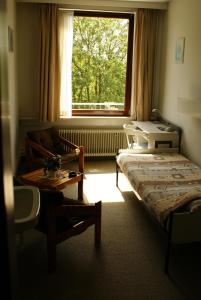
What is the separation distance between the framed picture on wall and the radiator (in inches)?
58.2

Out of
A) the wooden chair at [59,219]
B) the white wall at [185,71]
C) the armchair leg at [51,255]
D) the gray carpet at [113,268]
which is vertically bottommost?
the gray carpet at [113,268]

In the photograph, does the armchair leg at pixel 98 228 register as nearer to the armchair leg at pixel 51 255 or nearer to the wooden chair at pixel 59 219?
the wooden chair at pixel 59 219

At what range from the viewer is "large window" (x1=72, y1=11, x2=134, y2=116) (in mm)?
5004

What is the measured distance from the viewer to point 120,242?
113 inches

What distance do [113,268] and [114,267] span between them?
0.02m

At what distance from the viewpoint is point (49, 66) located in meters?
4.80

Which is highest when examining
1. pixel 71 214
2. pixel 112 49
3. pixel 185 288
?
pixel 112 49

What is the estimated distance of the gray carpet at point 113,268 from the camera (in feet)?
7.24

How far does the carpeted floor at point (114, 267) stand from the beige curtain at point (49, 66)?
2348 millimetres

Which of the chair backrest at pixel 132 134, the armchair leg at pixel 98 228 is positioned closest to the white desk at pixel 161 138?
the chair backrest at pixel 132 134

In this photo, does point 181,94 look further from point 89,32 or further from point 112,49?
point 89,32

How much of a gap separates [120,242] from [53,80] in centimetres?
290

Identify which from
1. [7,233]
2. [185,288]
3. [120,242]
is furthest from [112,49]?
[7,233]

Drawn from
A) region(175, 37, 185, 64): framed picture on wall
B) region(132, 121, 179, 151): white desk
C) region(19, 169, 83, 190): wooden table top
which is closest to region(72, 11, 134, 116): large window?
region(175, 37, 185, 64): framed picture on wall
